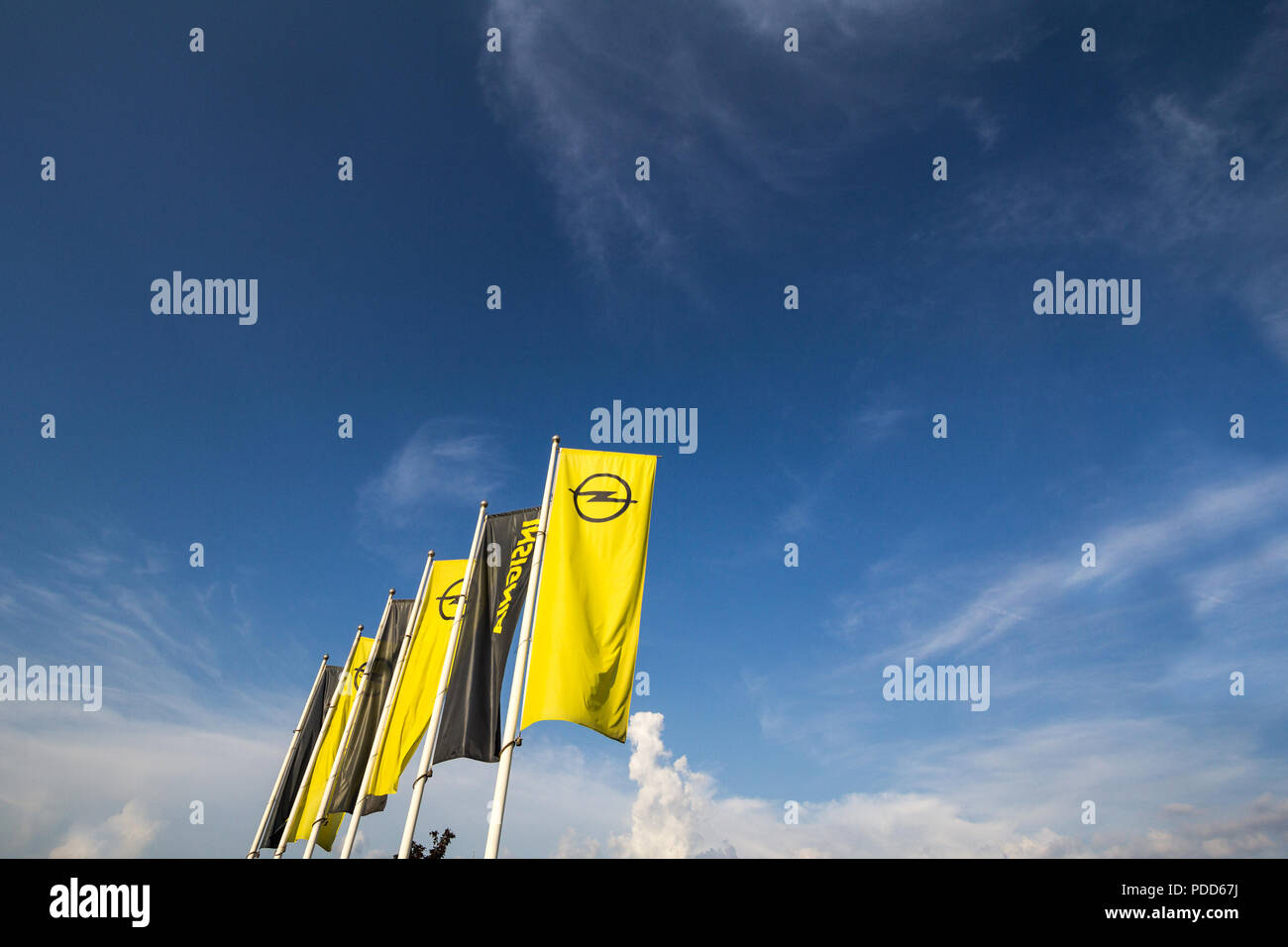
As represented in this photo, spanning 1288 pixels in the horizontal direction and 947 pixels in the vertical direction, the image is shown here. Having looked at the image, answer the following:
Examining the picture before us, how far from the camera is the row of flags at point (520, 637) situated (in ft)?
43.1

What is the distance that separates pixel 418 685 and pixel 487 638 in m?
6.54

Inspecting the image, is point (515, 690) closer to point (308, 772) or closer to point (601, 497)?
point (601, 497)

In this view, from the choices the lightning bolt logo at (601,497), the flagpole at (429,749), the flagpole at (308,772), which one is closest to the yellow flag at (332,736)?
the flagpole at (308,772)

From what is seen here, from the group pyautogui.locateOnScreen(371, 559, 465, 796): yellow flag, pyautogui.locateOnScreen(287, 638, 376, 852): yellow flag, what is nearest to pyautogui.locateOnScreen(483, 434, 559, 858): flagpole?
pyautogui.locateOnScreen(371, 559, 465, 796): yellow flag

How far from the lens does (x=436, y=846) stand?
3891 cm

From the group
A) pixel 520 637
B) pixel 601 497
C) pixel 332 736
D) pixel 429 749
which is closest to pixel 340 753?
pixel 332 736

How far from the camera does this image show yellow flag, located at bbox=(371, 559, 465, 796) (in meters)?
21.4

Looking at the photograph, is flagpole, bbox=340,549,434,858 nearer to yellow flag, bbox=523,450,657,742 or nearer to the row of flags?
the row of flags

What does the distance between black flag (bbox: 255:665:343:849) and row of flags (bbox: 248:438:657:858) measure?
15.3 ft

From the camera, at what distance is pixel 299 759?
2917 centimetres
